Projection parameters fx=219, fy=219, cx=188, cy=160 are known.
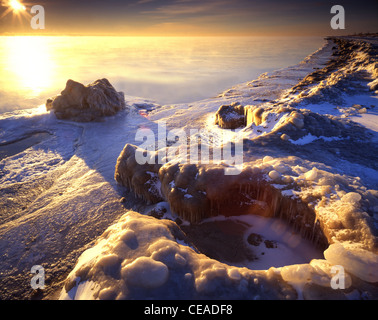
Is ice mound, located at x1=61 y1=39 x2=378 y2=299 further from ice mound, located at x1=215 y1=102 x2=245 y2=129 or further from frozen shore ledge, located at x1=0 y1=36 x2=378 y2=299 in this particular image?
ice mound, located at x1=215 y1=102 x2=245 y2=129

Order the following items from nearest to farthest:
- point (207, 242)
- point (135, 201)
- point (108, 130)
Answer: point (207, 242), point (135, 201), point (108, 130)

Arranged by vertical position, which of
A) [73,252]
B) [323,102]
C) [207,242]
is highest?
[323,102]

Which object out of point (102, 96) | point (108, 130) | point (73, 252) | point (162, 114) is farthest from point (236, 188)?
point (102, 96)

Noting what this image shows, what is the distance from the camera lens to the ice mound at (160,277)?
203 cm

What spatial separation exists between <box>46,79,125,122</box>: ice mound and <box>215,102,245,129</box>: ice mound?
656cm

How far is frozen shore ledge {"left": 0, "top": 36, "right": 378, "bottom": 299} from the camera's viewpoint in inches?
84.0

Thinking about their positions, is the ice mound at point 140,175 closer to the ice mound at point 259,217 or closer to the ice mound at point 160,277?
the ice mound at point 259,217

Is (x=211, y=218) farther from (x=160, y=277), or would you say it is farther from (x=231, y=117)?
(x=231, y=117)

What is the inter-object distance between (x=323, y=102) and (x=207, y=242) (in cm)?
778

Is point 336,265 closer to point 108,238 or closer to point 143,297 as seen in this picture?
point 143,297

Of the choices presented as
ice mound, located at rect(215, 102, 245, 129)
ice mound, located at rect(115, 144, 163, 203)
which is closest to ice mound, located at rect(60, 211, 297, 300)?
ice mound, located at rect(115, 144, 163, 203)

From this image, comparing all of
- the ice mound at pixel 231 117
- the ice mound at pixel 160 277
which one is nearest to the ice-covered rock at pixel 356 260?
the ice mound at pixel 160 277

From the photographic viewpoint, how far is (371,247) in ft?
7.99

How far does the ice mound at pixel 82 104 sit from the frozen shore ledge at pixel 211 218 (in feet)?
15.3
